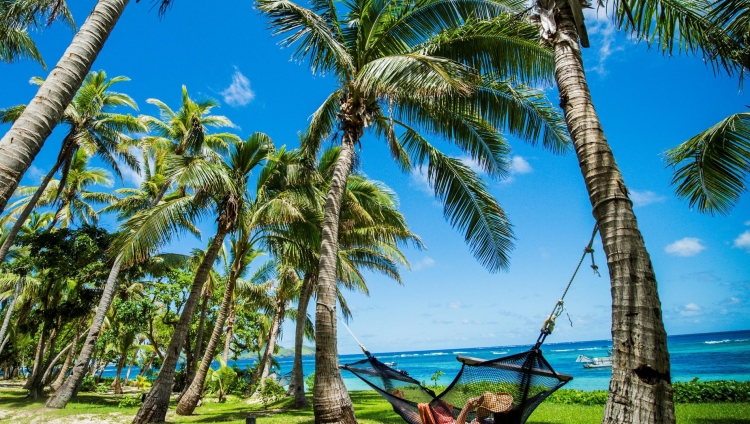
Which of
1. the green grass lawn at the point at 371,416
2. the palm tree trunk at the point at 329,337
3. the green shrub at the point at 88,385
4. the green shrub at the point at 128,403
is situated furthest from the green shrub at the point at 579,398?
the green shrub at the point at 88,385

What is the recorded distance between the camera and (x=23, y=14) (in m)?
5.93

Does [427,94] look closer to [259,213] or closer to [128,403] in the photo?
[259,213]

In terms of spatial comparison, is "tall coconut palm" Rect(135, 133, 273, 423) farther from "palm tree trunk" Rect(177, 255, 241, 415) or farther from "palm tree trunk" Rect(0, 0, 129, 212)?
"palm tree trunk" Rect(0, 0, 129, 212)

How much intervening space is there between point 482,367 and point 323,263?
247cm

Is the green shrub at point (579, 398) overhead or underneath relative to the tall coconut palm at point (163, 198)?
underneath

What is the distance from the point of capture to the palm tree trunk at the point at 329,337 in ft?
15.9

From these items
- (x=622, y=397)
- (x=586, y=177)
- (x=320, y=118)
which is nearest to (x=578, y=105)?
(x=586, y=177)

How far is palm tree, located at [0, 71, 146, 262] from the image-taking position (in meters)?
11.3

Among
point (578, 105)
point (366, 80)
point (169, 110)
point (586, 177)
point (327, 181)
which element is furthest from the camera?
point (169, 110)

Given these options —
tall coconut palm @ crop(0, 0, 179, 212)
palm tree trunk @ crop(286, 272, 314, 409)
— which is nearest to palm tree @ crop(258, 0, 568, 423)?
tall coconut palm @ crop(0, 0, 179, 212)

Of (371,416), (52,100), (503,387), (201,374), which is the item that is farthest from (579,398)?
(52,100)

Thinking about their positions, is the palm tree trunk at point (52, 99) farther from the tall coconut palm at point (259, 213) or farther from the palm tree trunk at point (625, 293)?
the tall coconut palm at point (259, 213)

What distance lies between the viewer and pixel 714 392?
8703 mm

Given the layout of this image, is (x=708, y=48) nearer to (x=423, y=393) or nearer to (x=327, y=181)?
(x=423, y=393)
